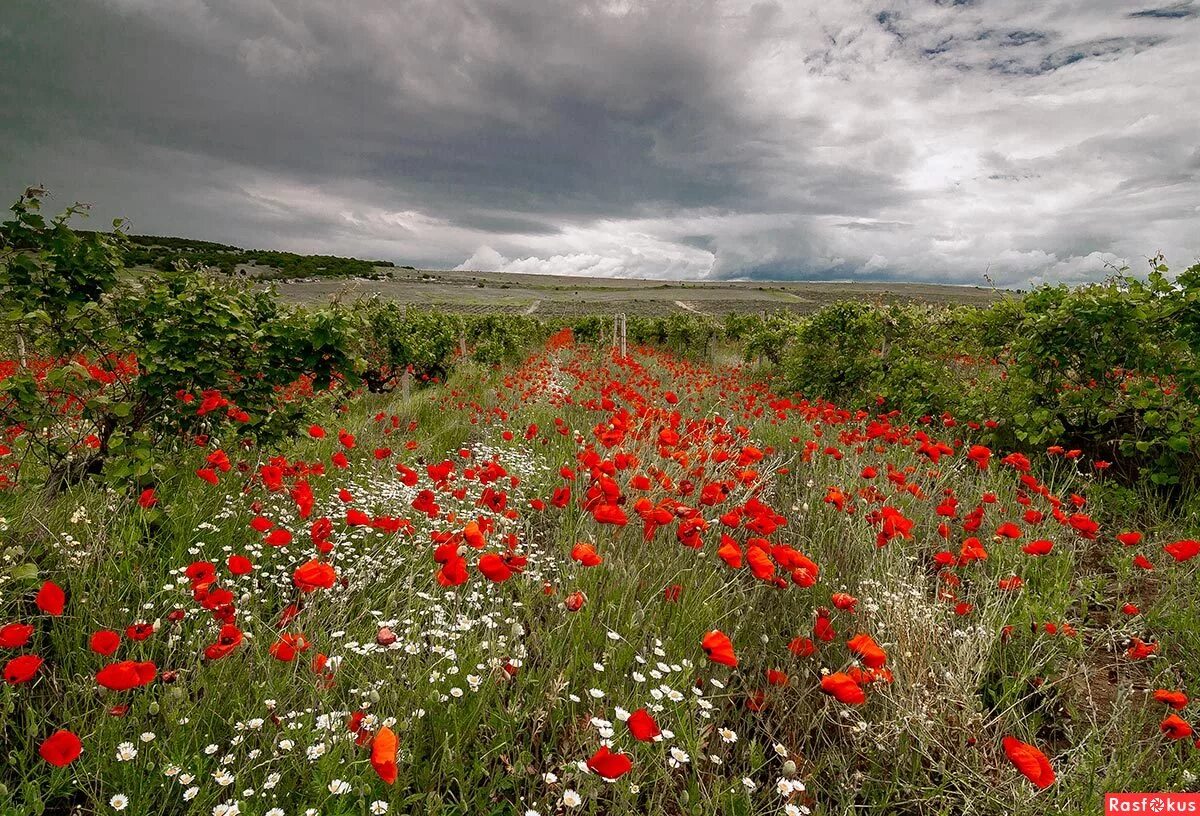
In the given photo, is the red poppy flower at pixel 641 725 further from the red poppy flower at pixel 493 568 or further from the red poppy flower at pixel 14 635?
the red poppy flower at pixel 14 635

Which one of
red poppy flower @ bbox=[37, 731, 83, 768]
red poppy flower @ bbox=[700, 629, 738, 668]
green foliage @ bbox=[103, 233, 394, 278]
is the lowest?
red poppy flower @ bbox=[700, 629, 738, 668]

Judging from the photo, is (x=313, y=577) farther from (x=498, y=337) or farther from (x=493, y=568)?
(x=498, y=337)

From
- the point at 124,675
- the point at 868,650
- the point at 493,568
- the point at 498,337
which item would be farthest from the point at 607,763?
the point at 498,337

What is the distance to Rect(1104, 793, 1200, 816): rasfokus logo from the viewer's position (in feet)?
5.97

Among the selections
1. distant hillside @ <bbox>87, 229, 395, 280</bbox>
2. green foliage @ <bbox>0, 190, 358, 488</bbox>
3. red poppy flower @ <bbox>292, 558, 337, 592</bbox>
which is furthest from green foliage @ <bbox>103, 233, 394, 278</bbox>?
red poppy flower @ <bbox>292, 558, 337, 592</bbox>

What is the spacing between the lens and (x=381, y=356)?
11.0 m

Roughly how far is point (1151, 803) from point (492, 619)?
7.89ft

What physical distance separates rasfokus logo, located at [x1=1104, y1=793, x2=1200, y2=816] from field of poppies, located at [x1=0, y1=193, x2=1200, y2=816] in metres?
0.04

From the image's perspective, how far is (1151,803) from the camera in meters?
1.88

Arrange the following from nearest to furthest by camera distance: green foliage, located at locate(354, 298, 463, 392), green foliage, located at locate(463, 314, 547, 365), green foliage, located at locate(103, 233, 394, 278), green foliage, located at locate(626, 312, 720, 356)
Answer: green foliage, located at locate(354, 298, 463, 392)
green foliage, located at locate(463, 314, 547, 365)
green foliage, located at locate(626, 312, 720, 356)
green foliage, located at locate(103, 233, 394, 278)

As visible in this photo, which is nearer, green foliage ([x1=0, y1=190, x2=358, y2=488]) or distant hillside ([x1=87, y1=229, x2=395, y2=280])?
green foliage ([x1=0, y1=190, x2=358, y2=488])

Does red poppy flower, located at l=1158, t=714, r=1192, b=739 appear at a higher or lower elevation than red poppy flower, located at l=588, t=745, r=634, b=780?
lower

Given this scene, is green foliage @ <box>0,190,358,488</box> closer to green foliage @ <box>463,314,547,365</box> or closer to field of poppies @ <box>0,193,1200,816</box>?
field of poppies @ <box>0,193,1200,816</box>

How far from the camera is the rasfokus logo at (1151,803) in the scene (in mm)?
1820
